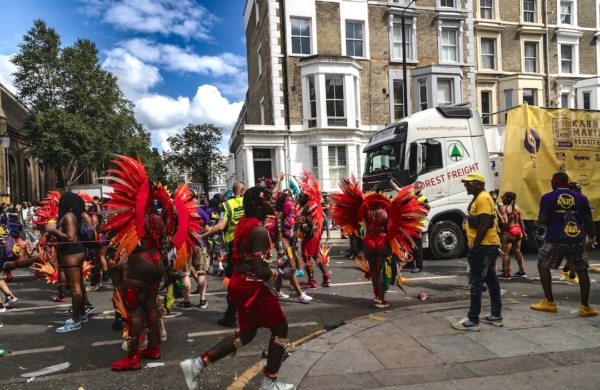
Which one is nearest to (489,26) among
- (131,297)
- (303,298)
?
(303,298)

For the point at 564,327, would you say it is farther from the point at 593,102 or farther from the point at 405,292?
the point at 593,102

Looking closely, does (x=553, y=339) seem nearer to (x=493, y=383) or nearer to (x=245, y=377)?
(x=493, y=383)

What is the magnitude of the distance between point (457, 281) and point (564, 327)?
3.09 m

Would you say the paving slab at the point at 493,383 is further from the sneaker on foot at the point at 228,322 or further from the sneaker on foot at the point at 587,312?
the sneaker on foot at the point at 228,322

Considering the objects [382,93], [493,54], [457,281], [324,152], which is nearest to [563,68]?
[493,54]

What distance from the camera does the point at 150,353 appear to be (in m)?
4.41

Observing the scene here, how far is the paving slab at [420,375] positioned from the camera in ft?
12.0

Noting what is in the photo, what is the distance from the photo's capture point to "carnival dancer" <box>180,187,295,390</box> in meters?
3.34

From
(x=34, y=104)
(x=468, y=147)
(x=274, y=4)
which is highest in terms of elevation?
(x=274, y=4)

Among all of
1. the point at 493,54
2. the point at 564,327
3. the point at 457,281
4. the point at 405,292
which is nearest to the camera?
the point at 564,327

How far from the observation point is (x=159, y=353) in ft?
14.6

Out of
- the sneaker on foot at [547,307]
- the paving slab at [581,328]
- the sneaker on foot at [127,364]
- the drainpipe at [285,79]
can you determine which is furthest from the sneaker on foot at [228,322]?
the drainpipe at [285,79]

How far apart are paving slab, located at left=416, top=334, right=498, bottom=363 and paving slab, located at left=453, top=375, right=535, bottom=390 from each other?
0.41 metres

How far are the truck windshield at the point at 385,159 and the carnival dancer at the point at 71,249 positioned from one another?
7.45m
